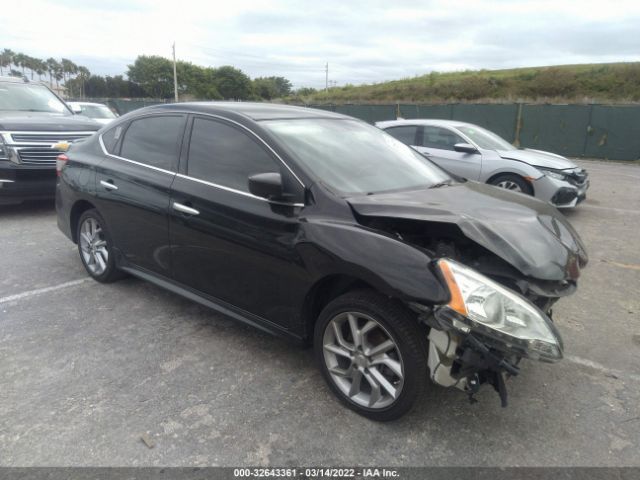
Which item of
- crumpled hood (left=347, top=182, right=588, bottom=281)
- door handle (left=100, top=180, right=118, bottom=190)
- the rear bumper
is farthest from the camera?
the rear bumper

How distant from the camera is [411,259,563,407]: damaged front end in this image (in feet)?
7.25

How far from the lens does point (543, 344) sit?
2250 mm

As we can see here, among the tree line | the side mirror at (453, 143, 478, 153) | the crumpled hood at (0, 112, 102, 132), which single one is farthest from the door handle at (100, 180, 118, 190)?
the tree line

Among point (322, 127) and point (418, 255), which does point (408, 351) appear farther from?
point (322, 127)

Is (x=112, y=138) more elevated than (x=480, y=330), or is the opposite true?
(x=112, y=138)

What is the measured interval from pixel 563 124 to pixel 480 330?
20.0 metres

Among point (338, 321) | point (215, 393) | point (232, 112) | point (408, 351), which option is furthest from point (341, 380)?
point (232, 112)

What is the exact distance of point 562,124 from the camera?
19297 millimetres

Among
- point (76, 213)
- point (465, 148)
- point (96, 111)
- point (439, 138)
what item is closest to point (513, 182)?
point (465, 148)

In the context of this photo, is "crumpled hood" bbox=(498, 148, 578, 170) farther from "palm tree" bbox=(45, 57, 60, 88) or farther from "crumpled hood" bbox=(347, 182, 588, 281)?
"palm tree" bbox=(45, 57, 60, 88)

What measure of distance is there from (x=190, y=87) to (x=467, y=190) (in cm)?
8429

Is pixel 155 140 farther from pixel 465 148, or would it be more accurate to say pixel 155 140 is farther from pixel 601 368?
pixel 465 148

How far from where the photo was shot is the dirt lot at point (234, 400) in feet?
7.88

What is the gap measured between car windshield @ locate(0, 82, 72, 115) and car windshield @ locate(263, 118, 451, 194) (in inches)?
257
